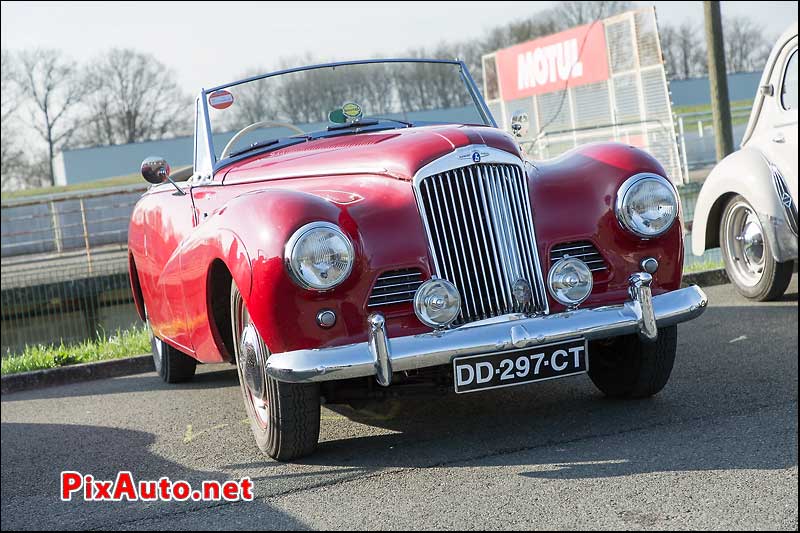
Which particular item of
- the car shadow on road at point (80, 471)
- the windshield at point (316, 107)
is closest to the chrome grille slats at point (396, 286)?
the car shadow on road at point (80, 471)

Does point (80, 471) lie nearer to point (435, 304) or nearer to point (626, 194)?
point (435, 304)

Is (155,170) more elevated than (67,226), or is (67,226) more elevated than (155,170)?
(155,170)

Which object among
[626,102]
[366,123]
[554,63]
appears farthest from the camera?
[554,63]

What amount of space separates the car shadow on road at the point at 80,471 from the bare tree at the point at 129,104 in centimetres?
3165

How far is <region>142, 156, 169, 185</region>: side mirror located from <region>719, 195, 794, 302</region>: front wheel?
4.16 metres

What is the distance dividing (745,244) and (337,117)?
11.7 ft

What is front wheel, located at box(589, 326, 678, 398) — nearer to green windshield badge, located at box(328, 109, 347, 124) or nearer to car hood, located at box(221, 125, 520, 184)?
car hood, located at box(221, 125, 520, 184)

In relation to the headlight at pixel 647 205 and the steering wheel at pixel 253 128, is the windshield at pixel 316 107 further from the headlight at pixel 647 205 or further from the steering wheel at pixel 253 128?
the headlight at pixel 647 205

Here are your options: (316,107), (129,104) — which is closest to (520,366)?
(316,107)

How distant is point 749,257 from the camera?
723 cm

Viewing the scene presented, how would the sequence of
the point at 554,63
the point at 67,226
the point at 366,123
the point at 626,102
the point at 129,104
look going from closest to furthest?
the point at 366,123, the point at 626,102, the point at 67,226, the point at 554,63, the point at 129,104

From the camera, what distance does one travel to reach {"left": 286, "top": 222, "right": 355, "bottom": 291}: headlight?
3.63m

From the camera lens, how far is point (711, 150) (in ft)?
85.4

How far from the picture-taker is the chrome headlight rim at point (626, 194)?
414 cm
